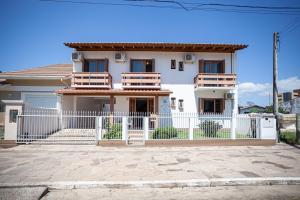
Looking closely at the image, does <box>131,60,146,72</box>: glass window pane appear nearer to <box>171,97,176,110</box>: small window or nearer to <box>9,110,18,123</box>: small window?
<box>171,97,176,110</box>: small window

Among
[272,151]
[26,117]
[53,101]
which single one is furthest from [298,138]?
[53,101]

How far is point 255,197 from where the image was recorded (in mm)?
4688

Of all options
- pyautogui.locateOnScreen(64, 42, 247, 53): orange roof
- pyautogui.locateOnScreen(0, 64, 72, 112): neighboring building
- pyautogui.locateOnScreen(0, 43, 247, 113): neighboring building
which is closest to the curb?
pyautogui.locateOnScreen(0, 43, 247, 113): neighboring building

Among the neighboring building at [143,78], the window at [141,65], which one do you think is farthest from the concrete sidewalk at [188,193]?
the window at [141,65]

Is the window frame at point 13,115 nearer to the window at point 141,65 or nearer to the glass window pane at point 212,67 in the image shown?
the window at point 141,65

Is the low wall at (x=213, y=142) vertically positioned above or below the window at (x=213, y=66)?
below

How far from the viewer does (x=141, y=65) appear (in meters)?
17.3

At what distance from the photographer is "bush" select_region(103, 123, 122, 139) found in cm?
1122

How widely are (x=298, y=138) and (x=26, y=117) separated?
50.2 ft

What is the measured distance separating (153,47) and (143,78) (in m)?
2.85

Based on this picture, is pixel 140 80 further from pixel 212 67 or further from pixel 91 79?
pixel 212 67

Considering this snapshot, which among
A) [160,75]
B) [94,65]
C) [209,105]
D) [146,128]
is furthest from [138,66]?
[146,128]

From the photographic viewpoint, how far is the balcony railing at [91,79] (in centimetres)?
1585

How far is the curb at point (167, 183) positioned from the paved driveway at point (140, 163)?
0.32m
